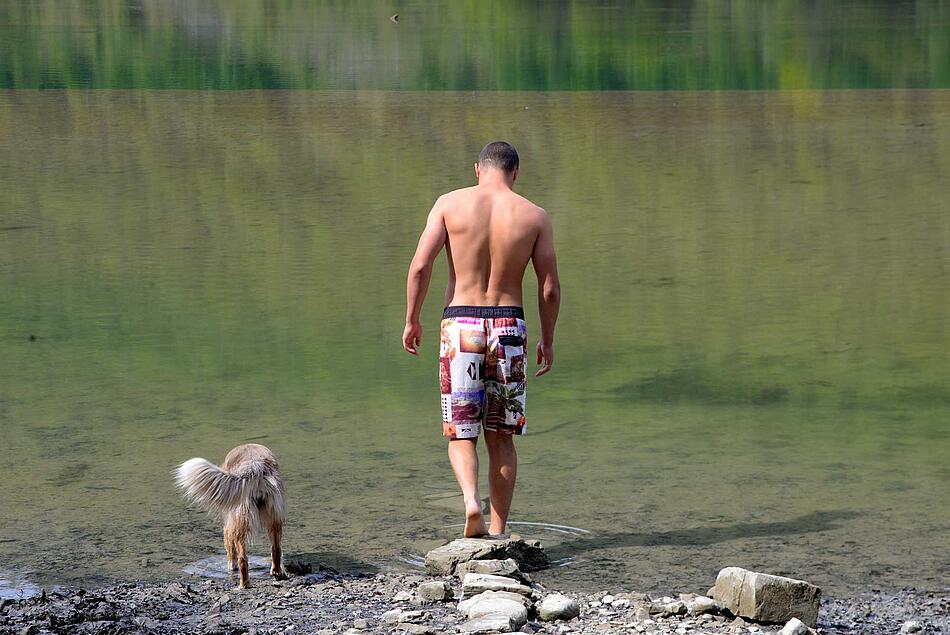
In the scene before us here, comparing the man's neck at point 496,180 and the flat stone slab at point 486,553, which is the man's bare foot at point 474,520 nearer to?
the flat stone slab at point 486,553

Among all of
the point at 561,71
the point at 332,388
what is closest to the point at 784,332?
the point at 332,388

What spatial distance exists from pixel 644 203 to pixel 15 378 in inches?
296

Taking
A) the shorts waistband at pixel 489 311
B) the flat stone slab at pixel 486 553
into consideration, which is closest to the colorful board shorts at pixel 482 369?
the shorts waistband at pixel 489 311

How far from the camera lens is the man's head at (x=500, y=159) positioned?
643 centimetres

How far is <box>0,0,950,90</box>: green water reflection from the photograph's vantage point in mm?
25203

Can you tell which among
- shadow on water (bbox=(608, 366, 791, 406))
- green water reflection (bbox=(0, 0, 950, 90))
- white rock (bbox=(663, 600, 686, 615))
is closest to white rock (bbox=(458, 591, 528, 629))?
white rock (bbox=(663, 600, 686, 615))

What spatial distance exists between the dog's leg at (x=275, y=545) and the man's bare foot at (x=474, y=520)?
2.44ft

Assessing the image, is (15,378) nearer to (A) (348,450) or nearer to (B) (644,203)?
(A) (348,450)

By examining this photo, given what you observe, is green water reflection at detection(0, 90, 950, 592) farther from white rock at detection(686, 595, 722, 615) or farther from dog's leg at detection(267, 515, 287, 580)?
white rock at detection(686, 595, 722, 615)

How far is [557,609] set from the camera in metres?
5.19

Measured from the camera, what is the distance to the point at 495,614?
5059 millimetres

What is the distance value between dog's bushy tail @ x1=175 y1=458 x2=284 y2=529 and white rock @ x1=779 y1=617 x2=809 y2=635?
1.96 m

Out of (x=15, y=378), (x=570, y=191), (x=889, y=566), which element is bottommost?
(x=889, y=566)

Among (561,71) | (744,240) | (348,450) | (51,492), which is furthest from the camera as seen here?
(561,71)
